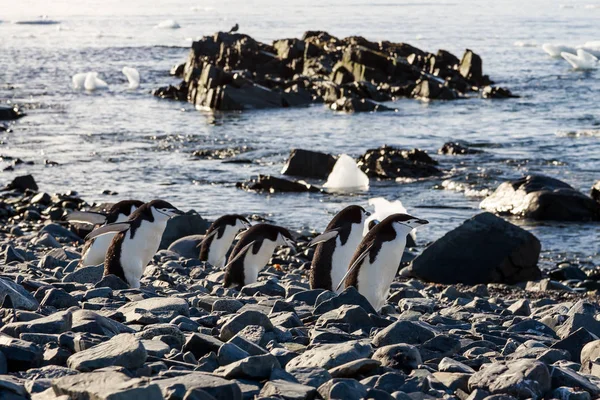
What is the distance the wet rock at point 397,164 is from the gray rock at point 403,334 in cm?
1138

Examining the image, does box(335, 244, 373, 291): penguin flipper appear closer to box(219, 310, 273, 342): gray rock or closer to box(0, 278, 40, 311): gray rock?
box(219, 310, 273, 342): gray rock

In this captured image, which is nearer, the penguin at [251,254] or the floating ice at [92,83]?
the penguin at [251,254]

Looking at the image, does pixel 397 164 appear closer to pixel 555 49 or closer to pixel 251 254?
pixel 251 254

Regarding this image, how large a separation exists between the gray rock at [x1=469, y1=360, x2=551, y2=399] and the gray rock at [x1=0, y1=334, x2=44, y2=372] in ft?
5.07

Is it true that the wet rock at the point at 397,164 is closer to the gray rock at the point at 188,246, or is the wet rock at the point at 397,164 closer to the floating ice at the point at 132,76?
the gray rock at the point at 188,246

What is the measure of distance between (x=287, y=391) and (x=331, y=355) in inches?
18.9

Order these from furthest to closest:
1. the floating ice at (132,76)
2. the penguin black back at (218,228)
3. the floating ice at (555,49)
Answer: the floating ice at (555,49)
the floating ice at (132,76)
the penguin black back at (218,228)

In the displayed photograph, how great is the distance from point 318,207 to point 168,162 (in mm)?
4946

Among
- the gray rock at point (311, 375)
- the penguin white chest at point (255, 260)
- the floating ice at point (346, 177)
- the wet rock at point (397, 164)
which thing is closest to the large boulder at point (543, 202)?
the floating ice at point (346, 177)

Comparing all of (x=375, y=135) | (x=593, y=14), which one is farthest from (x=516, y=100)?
(x=593, y=14)

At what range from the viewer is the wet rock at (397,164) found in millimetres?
15398

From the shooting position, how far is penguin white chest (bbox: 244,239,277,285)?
22.8ft

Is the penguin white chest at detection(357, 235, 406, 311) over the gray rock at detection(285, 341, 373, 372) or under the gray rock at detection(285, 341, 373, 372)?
under

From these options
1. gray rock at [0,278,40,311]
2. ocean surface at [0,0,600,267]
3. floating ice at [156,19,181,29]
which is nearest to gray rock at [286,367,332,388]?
gray rock at [0,278,40,311]
